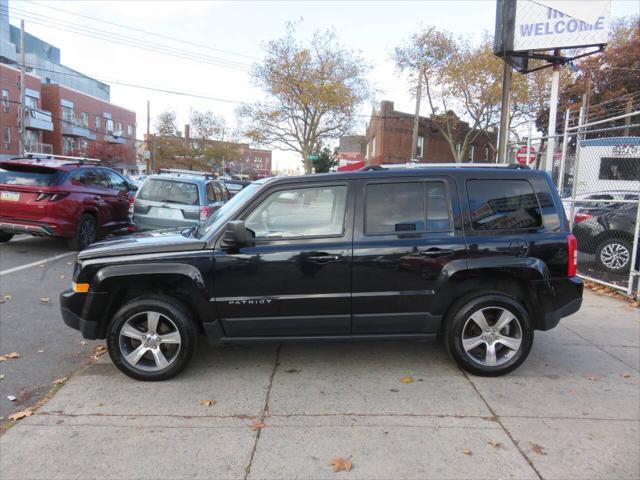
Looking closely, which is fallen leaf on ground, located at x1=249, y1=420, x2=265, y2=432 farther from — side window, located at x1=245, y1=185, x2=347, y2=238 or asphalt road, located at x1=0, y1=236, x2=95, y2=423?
asphalt road, located at x1=0, y1=236, x2=95, y2=423

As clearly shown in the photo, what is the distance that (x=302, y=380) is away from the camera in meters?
4.01

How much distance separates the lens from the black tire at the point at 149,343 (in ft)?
12.7

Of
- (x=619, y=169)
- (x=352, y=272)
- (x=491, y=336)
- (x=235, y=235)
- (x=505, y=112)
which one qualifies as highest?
(x=505, y=112)

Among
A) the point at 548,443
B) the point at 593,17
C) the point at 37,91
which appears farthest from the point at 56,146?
the point at 548,443

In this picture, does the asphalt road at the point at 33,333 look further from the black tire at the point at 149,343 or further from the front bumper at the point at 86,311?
the black tire at the point at 149,343

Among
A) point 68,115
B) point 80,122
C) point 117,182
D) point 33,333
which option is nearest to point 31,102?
point 68,115

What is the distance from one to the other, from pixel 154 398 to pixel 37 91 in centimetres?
5729

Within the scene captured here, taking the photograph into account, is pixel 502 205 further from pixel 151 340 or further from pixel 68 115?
pixel 68 115

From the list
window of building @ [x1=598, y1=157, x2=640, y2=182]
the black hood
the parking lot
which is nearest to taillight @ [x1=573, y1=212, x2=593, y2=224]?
the parking lot

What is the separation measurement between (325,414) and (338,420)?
12cm

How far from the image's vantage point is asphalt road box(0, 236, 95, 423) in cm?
398

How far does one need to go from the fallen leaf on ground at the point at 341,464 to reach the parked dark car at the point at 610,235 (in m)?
7.60

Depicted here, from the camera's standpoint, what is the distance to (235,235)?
12.2 feet

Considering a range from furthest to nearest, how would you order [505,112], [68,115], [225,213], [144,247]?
1. [68,115]
2. [505,112]
3. [225,213]
4. [144,247]
